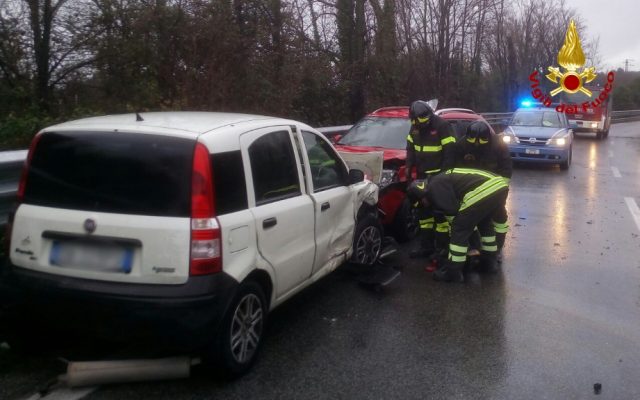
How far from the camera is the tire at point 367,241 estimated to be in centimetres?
661

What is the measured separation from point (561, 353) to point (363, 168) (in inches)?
140

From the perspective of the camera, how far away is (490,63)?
121 ft

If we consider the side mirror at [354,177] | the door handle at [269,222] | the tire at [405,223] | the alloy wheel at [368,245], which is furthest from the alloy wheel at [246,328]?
the tire at [405,223]

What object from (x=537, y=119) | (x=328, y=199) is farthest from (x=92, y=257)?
(x=537, y=119)

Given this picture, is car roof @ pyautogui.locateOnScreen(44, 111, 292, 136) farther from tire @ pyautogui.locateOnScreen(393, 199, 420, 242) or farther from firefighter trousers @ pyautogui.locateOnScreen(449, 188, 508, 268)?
tire @ pyautogui.locateOnScreen(393, 199, 420, 242)

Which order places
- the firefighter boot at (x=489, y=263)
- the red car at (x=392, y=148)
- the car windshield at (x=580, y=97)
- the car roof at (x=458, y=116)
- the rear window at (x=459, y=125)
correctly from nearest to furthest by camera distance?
the firefighter boot at (x=489, y=263), the red car at (x=392, y=148), the rear window at (x=459, y=125), the car roof at (x=458, y=116), the car windshield at (x=580, y=97)

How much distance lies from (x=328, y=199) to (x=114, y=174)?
2.12 meters

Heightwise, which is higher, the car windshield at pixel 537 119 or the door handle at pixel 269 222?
the car windshield at pixel 537 119

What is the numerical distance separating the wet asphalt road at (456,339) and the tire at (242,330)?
12cm

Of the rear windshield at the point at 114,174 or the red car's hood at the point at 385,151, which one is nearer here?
the rear windshield at the point at 114,174

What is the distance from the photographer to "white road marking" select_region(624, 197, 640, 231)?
10.4 metres

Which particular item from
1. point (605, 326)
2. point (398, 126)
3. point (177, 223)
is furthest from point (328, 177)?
point (398, 126)

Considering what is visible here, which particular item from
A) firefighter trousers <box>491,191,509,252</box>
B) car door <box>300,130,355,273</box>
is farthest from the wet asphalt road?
car door <box>300,130,355,273</box>

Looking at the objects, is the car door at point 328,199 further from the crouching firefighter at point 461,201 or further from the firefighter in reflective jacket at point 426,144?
the firefighter in reflective jacket at point 426,144
